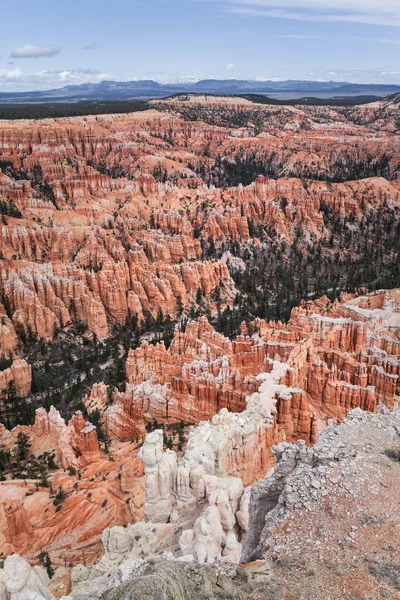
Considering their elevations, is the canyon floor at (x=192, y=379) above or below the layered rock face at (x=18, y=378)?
above

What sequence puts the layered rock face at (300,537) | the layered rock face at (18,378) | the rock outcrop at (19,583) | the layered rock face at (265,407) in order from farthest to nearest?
the layered rock face at (18,378), the layered rock face at (265,407), the rock outcrop at (19,583), the layered rock face at (300,537)

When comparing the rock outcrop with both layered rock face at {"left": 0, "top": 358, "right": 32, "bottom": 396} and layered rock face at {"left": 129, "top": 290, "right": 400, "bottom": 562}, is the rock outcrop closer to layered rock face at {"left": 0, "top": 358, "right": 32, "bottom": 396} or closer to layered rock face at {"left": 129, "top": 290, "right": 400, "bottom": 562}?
layered rock face at {"left": 129, "top": 290, "right": 400, "bottom": 562}

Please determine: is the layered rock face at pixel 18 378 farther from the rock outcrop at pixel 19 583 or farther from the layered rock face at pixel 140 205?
the rock outcrop at pixel 19 583

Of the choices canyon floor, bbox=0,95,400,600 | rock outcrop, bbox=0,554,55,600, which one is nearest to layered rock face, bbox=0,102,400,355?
canyon floor, bbox=0,95,400,600

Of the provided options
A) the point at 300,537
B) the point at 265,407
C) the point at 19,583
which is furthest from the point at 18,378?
the point at 300,537

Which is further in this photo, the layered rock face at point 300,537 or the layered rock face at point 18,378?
the layered rock face at point 18,378

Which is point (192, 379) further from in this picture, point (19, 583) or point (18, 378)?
point (18, 378)

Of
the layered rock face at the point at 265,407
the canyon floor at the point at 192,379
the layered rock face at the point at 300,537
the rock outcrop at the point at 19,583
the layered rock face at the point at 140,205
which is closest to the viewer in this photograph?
the layered rock face at the point at 300,537

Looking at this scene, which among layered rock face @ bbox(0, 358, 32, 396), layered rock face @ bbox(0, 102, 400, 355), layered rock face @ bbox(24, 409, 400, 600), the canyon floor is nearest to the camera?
layered rock face @ bbox(24, 409, 400, 600)

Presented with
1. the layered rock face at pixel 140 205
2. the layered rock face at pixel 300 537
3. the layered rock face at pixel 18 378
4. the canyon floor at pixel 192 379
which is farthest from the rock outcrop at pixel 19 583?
the layered rock face at pixel 140 205
